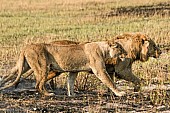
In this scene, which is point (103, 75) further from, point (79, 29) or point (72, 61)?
point (79, 29)

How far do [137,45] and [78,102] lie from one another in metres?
1.77

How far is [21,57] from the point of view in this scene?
8211 millimetres

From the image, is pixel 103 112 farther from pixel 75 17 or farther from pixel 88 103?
pixel 75 17

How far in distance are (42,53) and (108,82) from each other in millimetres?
1224

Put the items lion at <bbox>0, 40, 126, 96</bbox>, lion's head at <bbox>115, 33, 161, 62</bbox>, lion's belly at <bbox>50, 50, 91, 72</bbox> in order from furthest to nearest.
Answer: lion's head at <bbox>115, 33, 161, 62</bbox>
lion's belly at <bbox>50, 50, 91, 72</bbox>
lion at <bbox>0, 40, 126, 96</bbox>

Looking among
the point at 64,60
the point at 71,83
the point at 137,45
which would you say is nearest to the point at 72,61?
the point at 64,60

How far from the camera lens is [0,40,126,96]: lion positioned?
805cm

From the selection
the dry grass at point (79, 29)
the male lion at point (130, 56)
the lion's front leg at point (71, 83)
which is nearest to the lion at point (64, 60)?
the male lion at point (130, 56)

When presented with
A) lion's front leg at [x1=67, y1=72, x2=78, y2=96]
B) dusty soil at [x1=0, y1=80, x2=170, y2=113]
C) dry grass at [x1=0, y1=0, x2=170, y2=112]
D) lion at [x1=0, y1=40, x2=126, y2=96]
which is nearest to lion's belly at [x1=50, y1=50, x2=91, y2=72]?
lion at [x1=0, y1=40, x2=126, y2=96]

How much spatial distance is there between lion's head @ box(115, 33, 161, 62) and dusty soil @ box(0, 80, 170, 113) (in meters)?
0.69

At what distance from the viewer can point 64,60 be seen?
27.0ft

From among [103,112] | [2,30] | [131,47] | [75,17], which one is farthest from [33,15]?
[103,112]

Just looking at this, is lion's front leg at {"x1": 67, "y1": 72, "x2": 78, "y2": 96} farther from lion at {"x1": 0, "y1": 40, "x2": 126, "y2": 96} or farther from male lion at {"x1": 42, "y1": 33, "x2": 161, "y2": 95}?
lion at {"x1": 0, "y1": 40, "x2": 126, "y2": 96}

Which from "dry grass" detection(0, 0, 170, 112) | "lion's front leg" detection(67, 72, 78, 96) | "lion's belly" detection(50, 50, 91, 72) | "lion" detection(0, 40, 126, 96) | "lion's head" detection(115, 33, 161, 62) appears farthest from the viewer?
"dry grass" detection(0, 0, 170, 112)
